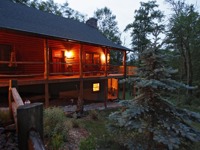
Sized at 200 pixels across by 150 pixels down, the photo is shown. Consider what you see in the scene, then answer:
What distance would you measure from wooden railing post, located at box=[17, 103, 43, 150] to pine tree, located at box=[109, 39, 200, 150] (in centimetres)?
381

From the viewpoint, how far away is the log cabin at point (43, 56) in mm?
9719

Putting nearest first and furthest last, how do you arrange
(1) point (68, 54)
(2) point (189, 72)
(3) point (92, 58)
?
(1) point (68, 54)
(3) point (92, 58)
(2) point (189, 72)

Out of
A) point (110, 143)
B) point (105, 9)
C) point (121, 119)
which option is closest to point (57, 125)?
point (121, 119)

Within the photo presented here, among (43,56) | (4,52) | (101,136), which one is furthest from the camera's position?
(43,56)

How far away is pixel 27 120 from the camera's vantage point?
165 cm

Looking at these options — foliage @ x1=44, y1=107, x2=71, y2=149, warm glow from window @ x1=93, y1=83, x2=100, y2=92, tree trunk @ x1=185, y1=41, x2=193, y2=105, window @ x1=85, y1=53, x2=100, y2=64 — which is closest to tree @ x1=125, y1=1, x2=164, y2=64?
tree trunk @ x1=185, y1=41, x2=193, y2=105

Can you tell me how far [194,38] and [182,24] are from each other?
2.04 m

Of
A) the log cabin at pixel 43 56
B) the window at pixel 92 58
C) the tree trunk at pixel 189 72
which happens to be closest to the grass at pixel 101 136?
the log cabin at pixel 43 56

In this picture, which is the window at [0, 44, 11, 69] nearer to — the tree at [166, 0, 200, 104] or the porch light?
the porch light

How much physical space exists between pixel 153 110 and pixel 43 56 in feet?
30.9

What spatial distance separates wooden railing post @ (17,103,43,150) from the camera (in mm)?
1623

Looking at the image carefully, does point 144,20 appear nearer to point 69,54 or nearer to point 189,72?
point 189,72

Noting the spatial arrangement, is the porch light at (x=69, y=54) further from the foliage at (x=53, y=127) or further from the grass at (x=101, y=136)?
the foliage at (x=53, y=127)

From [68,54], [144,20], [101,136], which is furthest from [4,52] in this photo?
[144,20]
